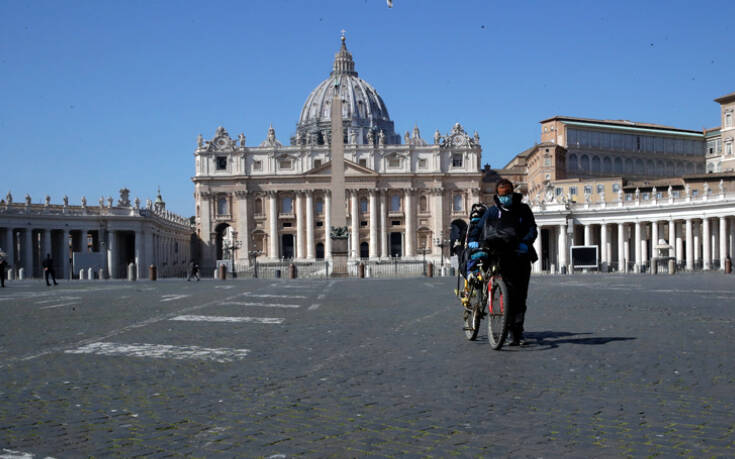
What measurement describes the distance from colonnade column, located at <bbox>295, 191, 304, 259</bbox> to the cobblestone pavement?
3477 inches

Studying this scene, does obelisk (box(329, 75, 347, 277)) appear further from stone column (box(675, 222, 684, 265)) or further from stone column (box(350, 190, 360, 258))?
stone column (box(350, 190, 360, 258))

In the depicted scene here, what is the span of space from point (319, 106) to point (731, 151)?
73.4 metres

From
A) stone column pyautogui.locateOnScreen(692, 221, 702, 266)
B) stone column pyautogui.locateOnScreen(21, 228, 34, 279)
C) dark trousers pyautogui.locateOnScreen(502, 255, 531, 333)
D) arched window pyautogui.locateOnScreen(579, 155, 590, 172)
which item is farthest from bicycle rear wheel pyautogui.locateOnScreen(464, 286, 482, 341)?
arched window pyautogui.locateOnScreen(579, 155, 590, 172)

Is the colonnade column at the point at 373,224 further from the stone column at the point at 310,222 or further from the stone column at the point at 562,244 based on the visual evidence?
the stone column at the point at 562,244

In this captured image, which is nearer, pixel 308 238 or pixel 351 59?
pixel 308 238

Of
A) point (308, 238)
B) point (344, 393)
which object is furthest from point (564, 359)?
point (308, 238)

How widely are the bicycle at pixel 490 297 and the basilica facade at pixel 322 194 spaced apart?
8906 cm

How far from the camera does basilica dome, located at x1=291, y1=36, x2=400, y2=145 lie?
129000 millimetres

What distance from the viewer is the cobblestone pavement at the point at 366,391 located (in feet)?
16.0

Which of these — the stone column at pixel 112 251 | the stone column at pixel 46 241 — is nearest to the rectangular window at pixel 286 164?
the stone column at pixel 112 251

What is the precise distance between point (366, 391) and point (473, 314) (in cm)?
349

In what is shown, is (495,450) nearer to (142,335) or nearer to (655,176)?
(142,335)

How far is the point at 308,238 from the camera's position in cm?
10031

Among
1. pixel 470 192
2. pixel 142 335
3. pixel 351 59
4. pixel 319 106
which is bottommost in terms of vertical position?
pixel 142 335
